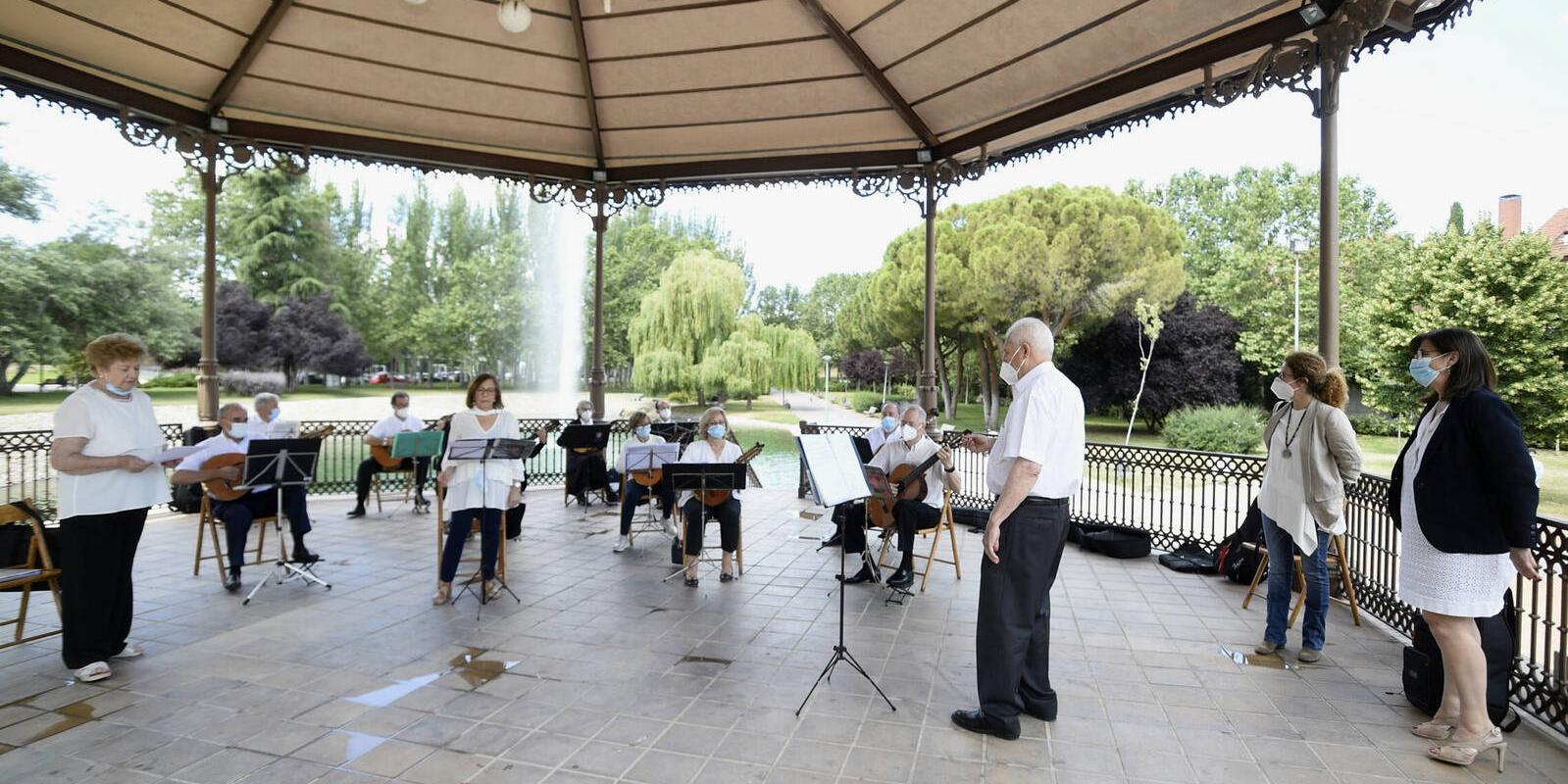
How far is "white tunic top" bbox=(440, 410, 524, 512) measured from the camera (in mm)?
5332

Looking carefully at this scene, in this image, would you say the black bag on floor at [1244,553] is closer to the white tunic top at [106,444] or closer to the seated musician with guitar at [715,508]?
the seated musician with guitar at [715,508]

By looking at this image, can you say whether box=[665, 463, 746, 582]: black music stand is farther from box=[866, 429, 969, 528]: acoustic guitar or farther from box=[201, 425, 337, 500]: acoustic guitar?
box=[201, 425, 337, 500]: acoustic guitar

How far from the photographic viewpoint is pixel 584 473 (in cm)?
997

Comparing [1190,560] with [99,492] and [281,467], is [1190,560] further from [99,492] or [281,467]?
[99,492]

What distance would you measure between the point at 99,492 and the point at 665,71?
611 cm

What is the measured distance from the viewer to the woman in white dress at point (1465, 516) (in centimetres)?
303

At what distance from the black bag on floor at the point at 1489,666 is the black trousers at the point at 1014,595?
1861mm

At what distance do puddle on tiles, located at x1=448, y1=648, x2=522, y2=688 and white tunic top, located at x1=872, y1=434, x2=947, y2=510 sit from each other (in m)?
3.38

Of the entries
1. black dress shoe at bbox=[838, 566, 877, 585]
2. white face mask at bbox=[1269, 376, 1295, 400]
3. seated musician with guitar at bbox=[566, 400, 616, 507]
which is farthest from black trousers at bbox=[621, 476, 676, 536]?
white face mask at bbox=[1269, 376, 1295, 400]

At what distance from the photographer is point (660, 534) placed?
8.27m

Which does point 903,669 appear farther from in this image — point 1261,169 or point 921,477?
point 1261,169

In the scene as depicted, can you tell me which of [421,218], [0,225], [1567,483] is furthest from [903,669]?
[421,218]

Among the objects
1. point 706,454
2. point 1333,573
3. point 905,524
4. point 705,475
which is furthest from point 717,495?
point 1333,573

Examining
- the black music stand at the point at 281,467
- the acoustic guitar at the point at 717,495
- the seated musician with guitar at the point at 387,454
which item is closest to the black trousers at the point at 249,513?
the black music stand at the point at 281,467
